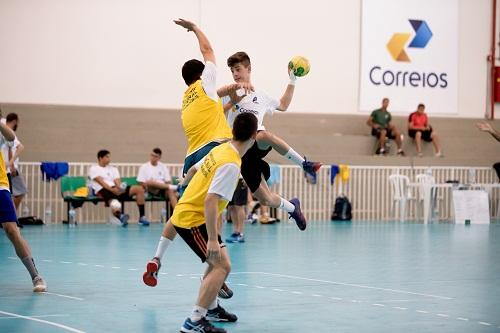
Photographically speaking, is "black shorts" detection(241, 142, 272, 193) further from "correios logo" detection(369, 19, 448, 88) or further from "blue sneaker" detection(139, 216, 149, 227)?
"correios logo" detection(369, 19, 448, 88)

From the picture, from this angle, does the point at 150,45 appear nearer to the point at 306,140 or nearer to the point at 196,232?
the point at 306,140

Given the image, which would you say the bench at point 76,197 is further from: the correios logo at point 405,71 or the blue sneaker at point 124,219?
the correios logo at point 405,71

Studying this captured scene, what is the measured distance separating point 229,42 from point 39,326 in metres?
20.0

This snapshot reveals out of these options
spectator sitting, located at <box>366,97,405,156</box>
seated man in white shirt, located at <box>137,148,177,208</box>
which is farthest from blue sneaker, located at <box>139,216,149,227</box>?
spectator sitting, located at <box>366,97,405,156</box>

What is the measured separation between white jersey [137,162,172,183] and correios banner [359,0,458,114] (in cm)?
811

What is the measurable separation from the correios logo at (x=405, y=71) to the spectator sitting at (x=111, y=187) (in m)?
9.44

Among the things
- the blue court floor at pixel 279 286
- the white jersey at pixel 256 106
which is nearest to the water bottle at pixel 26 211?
the blue court floor at pixel 279 286

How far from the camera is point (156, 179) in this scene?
2245 centimetres

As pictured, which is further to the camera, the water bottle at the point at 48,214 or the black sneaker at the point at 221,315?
the water bottle at the point at 48,214

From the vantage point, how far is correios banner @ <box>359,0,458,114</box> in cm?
2870

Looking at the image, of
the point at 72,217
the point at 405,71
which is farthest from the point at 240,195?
the point at 405,71

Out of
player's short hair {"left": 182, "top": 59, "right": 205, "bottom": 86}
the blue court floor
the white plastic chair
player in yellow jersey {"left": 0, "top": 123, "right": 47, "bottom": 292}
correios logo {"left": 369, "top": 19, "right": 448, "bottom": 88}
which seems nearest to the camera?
the blue court floor

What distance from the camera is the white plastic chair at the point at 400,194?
2506cm

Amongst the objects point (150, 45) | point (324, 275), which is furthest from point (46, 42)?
point (324, 275)
